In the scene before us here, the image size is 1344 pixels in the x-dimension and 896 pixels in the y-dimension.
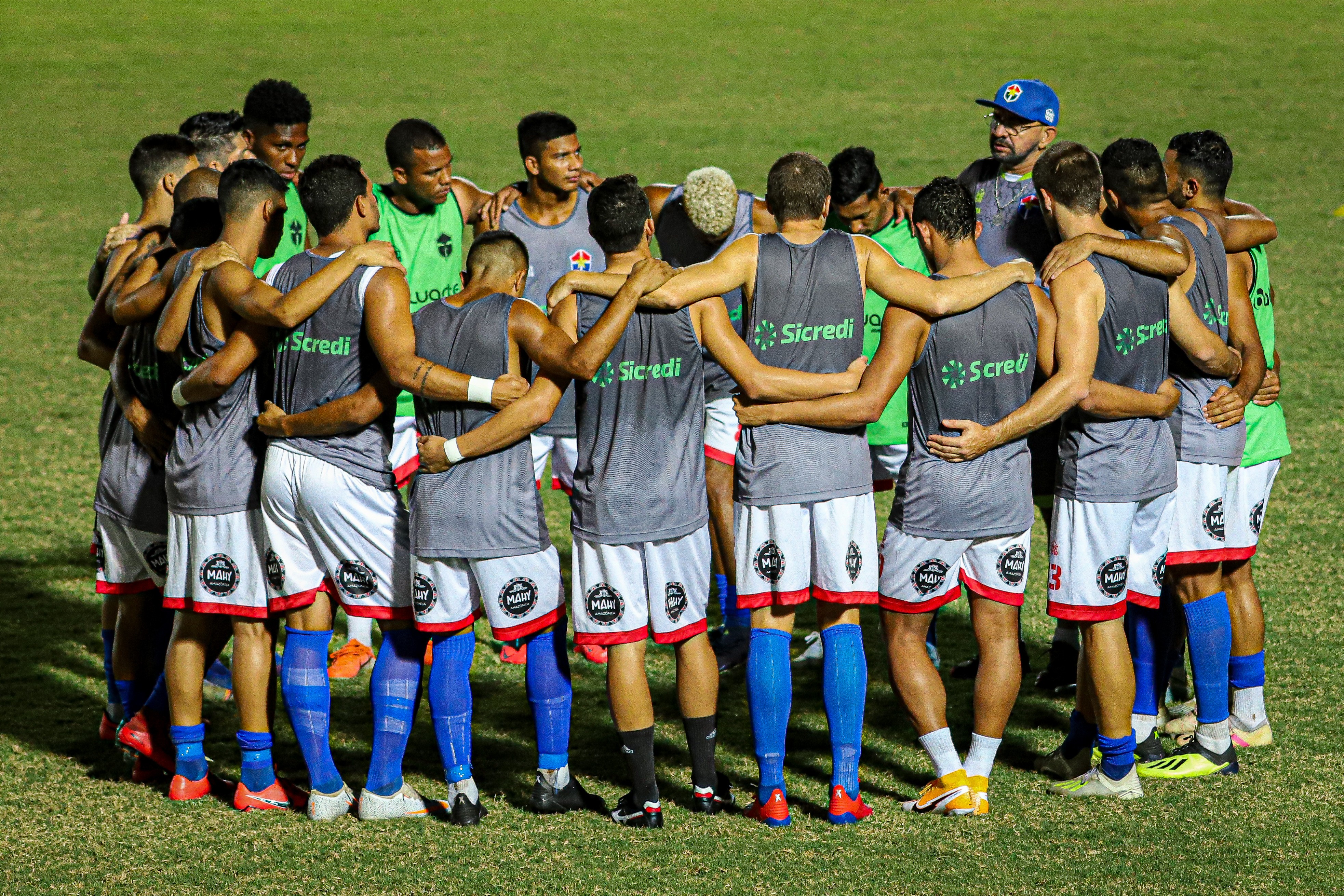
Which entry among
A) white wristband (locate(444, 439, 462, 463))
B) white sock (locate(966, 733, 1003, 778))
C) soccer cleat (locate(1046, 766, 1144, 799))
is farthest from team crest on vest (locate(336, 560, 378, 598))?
soccer cleat (locate(1046, 766, 1144, 799))

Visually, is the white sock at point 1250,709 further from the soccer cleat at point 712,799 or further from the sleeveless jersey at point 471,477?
the sleeveless jersey at point 471,477

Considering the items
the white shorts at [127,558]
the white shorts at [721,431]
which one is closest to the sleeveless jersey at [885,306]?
the white shorts at [721,431]

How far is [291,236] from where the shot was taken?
292 inches

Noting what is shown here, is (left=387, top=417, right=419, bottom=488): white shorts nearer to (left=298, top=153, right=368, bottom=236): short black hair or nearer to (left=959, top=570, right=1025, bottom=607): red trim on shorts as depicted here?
(left=298, top=153, right=368, bottom=236): short black hair

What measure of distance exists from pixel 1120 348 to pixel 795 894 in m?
2.25

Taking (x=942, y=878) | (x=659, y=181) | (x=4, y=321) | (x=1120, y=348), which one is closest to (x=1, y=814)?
(x=942, y=878)

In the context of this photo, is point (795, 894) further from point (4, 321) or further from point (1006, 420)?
point (4, 321)

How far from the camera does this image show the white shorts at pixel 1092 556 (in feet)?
17.2

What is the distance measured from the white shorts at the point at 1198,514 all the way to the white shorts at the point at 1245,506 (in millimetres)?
139

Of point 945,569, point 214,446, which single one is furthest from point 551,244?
point 945,569

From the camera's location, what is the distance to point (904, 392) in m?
7.68

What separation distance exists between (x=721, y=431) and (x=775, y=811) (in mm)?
2500

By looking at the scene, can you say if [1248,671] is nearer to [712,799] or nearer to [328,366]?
[712,799]

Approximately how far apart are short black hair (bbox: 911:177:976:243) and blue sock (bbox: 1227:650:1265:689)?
2.19 m
